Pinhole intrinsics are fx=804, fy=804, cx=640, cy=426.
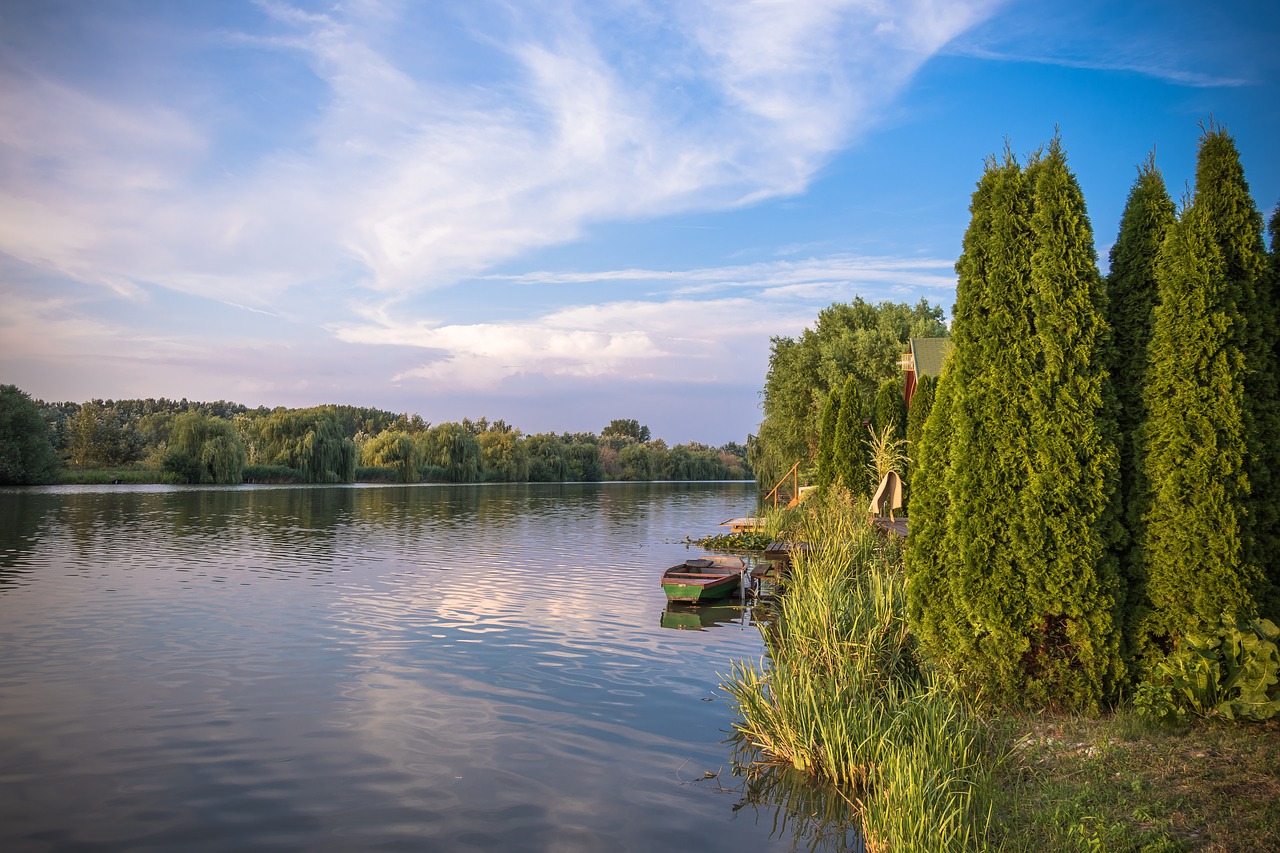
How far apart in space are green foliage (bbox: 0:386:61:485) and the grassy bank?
62.4 metres

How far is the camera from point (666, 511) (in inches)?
1919

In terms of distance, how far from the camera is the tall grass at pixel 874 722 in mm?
5090

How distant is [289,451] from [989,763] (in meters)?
70.1

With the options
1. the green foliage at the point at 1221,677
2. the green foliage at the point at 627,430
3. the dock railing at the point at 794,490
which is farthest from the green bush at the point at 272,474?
the green foliage at the point at 627,430

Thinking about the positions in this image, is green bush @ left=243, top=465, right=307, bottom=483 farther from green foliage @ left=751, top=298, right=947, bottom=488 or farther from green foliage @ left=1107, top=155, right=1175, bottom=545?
green foliage @ left=1107, top=155, right=1175, bottom=545

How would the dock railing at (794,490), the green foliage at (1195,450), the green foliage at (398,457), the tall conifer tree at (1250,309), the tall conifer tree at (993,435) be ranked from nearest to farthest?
the green foliage at (1195,450) → the tall conifer tree at (1250,309) → the tall conifer tree at (993,435) → the dock railing at (794,490) → the green foliage at (398,457)

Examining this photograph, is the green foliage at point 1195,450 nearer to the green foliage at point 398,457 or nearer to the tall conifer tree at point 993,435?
the tall conifer tree at point 993,435

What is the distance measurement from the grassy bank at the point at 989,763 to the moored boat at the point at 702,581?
7295 millimetres

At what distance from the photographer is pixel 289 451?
68.1 m

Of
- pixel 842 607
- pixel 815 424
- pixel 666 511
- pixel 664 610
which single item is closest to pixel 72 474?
pixel 666 511

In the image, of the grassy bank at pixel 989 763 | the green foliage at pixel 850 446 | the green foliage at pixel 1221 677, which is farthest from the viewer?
the green foliage at pixel 850 446

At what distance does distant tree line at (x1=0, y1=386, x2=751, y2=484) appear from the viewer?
56594mm

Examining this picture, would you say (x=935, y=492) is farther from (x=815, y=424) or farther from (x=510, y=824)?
(x=815, y=424)

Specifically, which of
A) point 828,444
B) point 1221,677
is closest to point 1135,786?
point 1221,677
